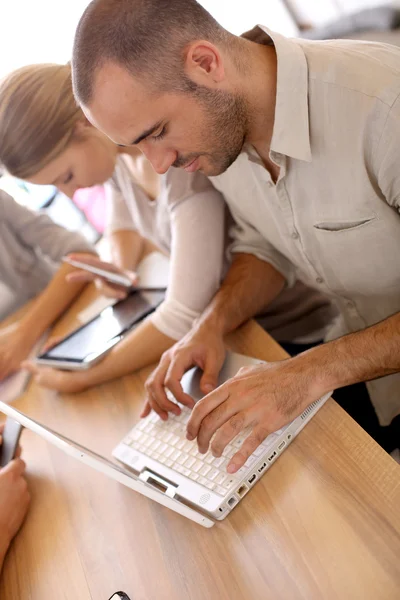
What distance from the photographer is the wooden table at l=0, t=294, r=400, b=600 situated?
0.70m

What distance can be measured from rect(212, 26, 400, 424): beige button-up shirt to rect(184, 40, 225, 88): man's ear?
0.36 ft

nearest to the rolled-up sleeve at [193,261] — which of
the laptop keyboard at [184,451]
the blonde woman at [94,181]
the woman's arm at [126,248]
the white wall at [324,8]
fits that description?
the blonde woman at [94,181]

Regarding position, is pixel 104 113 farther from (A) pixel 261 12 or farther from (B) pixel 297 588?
(A) pixel 261 12

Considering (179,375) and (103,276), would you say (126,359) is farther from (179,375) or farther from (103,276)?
(103,276)

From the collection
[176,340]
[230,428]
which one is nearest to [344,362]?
[230,428]

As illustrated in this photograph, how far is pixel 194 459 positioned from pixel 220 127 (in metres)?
0.52

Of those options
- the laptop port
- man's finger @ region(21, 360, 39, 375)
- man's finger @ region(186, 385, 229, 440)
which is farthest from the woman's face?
the laptop port

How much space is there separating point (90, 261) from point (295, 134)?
31.5 inches

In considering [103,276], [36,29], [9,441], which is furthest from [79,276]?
[36,29]

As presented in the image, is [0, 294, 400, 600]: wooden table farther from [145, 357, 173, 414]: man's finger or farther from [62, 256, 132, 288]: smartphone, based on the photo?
[62, 256, 132, 288]: smartphone

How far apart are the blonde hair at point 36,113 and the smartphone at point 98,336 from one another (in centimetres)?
38

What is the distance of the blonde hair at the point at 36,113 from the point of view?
4.02ft

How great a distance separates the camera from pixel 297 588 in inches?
27.5

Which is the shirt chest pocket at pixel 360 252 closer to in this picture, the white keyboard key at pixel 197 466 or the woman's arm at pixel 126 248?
the white keyboard key at pixel 197 466
